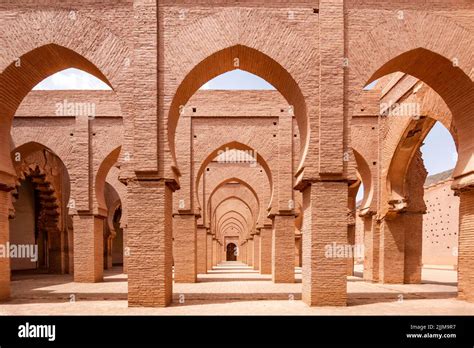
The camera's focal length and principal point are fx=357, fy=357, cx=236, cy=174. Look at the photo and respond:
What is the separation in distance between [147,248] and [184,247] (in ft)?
17.5

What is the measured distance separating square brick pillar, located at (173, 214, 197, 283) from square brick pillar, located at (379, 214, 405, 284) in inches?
262

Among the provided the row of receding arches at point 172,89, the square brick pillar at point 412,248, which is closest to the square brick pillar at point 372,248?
the square brick pillar at point 412,248

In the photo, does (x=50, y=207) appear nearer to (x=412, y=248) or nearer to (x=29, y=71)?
(x=29, y=71)

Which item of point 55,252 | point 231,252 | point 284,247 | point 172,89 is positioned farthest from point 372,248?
point 231,252

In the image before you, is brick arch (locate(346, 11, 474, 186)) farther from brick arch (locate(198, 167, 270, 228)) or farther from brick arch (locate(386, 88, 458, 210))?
brick arch (locate(198, 167, 270, 228))

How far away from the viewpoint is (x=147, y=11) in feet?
25.4

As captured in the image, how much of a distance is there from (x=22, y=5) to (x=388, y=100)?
38.2 ft

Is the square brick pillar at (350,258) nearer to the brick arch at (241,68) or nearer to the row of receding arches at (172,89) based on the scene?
the row of receding arches at (172,89)

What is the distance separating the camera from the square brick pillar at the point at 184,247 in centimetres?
1259

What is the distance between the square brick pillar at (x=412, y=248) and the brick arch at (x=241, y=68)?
6.55m

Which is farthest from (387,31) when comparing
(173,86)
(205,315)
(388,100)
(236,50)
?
(205,315)

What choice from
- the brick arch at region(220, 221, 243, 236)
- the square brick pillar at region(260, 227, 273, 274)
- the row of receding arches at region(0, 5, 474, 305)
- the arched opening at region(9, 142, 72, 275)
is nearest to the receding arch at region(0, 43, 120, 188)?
Answer: the row of receding arches at region(0, 5, 474, 305)

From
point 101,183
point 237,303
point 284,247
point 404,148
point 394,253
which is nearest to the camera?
point 237,303

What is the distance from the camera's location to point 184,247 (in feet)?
41.7
